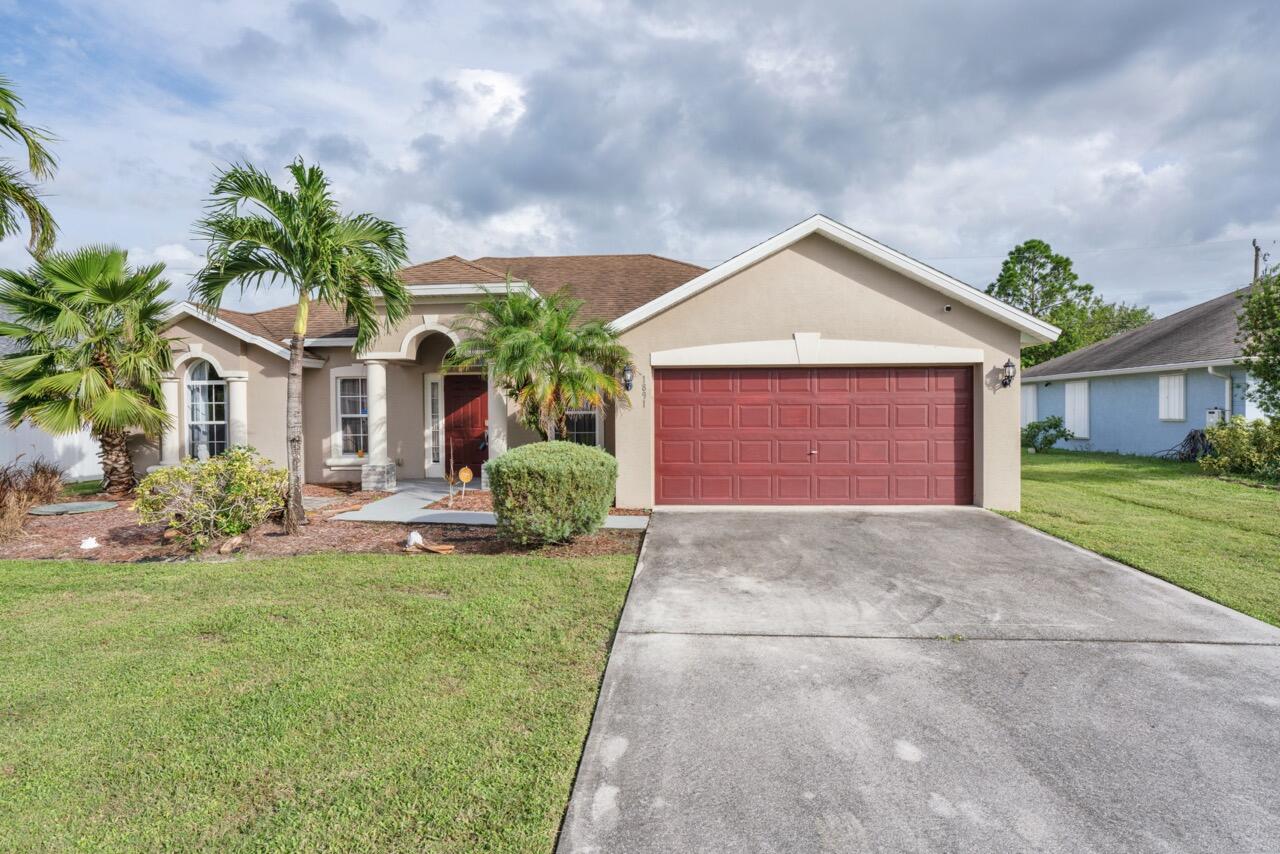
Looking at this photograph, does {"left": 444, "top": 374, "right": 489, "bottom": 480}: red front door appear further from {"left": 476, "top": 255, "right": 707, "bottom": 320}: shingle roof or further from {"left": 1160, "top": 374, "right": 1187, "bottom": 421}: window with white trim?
{"left": 1160, "top": 374, "right": 1187, "bottom": 421}: window with white trim

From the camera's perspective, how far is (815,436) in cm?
1104

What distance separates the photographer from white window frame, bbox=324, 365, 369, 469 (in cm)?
1383

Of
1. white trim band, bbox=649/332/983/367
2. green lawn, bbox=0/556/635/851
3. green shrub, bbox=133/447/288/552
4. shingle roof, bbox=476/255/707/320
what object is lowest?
green lawn, bbox=0/556/635/851

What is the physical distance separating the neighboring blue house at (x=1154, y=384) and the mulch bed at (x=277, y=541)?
1723cm

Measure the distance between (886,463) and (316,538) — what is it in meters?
9.44

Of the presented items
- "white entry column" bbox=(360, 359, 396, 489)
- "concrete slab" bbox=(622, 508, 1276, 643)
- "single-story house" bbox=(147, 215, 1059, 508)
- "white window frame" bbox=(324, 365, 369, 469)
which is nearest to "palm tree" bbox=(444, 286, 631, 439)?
"single-story house" bbox=(147, 215, 1059, 508)

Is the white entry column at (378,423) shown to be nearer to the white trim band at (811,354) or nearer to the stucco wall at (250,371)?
the stucco wall at (250,371)

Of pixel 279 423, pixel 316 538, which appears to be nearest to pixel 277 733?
pixel 316 538

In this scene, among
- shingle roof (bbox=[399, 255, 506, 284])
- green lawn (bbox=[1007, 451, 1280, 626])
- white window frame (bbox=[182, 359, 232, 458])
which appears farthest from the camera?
white window frame (bbox=[182, 359, 232, 458])

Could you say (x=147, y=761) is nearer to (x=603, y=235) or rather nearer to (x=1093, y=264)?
(x=603, y=235)

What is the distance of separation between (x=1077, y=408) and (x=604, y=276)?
1942 cm

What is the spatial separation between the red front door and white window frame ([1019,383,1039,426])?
23.8m

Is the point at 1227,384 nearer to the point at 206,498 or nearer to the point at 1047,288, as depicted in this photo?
the point at 206,498

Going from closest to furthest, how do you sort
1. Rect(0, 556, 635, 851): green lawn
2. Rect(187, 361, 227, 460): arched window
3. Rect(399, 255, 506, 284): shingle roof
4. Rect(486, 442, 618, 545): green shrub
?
Rect(0, 556, 635, 851): green lawn → Rect(486, 442, 618, 545): green shrub → Rect(399, 255, 506, 284): shingle roof → Rect(187, 361, 227, 460): arched window
